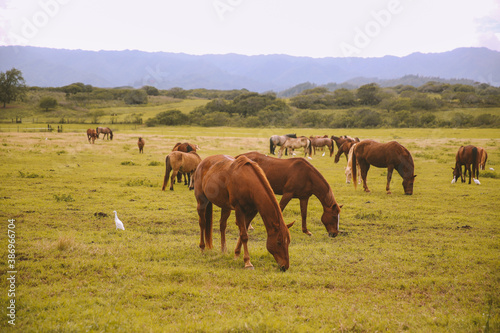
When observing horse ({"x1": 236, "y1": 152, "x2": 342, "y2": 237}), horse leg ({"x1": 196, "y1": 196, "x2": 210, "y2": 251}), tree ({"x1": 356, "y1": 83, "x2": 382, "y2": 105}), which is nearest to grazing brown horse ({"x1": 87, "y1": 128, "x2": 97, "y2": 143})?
horse ({"x1": 236, "y1": 152, "x2": 342, "y2": 237})

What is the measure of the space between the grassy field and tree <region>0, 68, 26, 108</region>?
61.4 m

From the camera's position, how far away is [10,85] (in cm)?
6062

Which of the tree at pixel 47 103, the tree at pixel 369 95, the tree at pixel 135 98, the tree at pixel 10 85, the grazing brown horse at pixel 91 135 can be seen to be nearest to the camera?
the grazing brown horse at pixel 91 135

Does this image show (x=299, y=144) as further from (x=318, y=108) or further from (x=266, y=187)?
(x=318, y=108)

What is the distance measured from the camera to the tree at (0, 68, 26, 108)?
5859cm

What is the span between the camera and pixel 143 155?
26.7 meters

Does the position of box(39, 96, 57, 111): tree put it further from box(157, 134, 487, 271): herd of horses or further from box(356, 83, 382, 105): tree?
box(356, 83, 382, 105): tree

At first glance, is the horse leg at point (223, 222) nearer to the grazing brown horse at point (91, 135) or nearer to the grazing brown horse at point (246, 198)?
the grazing brown horse at point (246, 198)

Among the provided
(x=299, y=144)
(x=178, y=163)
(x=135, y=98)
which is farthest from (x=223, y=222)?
(x=135, y=98)

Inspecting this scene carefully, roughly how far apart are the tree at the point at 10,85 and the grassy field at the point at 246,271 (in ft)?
201

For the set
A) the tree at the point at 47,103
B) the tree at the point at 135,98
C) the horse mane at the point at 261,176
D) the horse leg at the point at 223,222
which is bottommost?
the horse leg at the point at 223,222

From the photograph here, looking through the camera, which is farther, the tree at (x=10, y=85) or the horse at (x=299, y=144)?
the tree at (x=10, y=85)

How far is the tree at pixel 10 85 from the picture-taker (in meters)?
58.6

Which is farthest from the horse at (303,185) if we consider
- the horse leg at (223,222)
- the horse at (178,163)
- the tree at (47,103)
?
the tree at (47,103)
